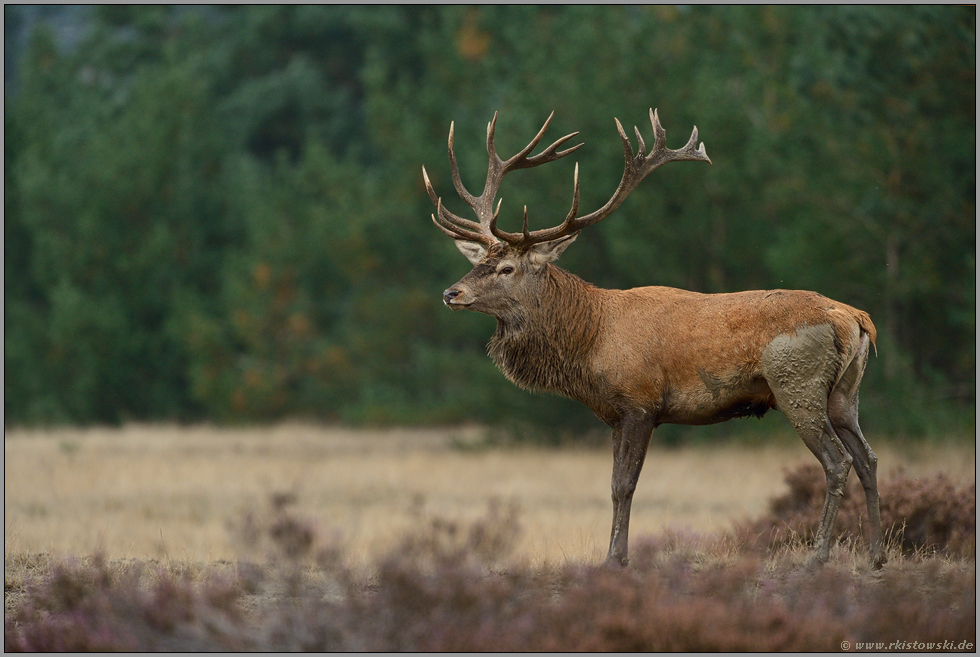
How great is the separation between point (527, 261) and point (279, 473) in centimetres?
1200

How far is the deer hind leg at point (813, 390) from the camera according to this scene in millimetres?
7211

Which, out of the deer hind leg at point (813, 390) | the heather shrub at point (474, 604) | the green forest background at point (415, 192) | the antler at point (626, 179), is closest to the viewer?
the heather shrub at point (474, 604)

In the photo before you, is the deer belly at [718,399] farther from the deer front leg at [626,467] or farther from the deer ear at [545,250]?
the deer ear at [545,250]

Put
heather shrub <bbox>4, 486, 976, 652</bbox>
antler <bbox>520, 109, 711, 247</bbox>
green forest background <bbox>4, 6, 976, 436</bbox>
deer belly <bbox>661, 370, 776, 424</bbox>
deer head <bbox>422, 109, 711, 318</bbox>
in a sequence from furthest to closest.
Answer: green forest background <bbox>4, 6, 976, 436</bbox> → antler <bbox>520, 109, 711, 247</bbox> → deer head <bbox>422, 109, 711, 318</bbox> → deer belly <bbox>661, 370, 776, 424</bbox> → heather shrub <bbox>4, 486, 976, 652</bbox>

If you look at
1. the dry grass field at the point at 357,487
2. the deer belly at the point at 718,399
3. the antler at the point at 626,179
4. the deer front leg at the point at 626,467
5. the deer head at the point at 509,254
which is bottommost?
the dry grass field at the point at 357,487

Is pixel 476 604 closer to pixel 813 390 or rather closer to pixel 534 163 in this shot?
pixel 813 390

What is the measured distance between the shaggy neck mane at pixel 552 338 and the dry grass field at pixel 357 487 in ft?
4.38

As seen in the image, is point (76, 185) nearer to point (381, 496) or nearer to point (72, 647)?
point (381, 496)

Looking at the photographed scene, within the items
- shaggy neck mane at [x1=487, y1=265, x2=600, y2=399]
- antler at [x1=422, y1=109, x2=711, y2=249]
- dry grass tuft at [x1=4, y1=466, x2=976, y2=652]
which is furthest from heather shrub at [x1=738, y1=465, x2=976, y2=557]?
antler at [x1=422, y1=109, x2=711, y2=249]

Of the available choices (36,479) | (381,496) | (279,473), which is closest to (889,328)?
(381,496)

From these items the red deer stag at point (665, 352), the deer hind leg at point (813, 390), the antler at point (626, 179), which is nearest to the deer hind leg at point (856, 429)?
the red deer stag at point (665, 352)

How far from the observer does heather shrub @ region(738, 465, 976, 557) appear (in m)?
8.40

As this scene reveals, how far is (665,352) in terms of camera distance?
24.6 ft

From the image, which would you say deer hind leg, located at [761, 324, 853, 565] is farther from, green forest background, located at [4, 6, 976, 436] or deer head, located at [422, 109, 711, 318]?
green forest background, located at [4, 6, 976, 436]
